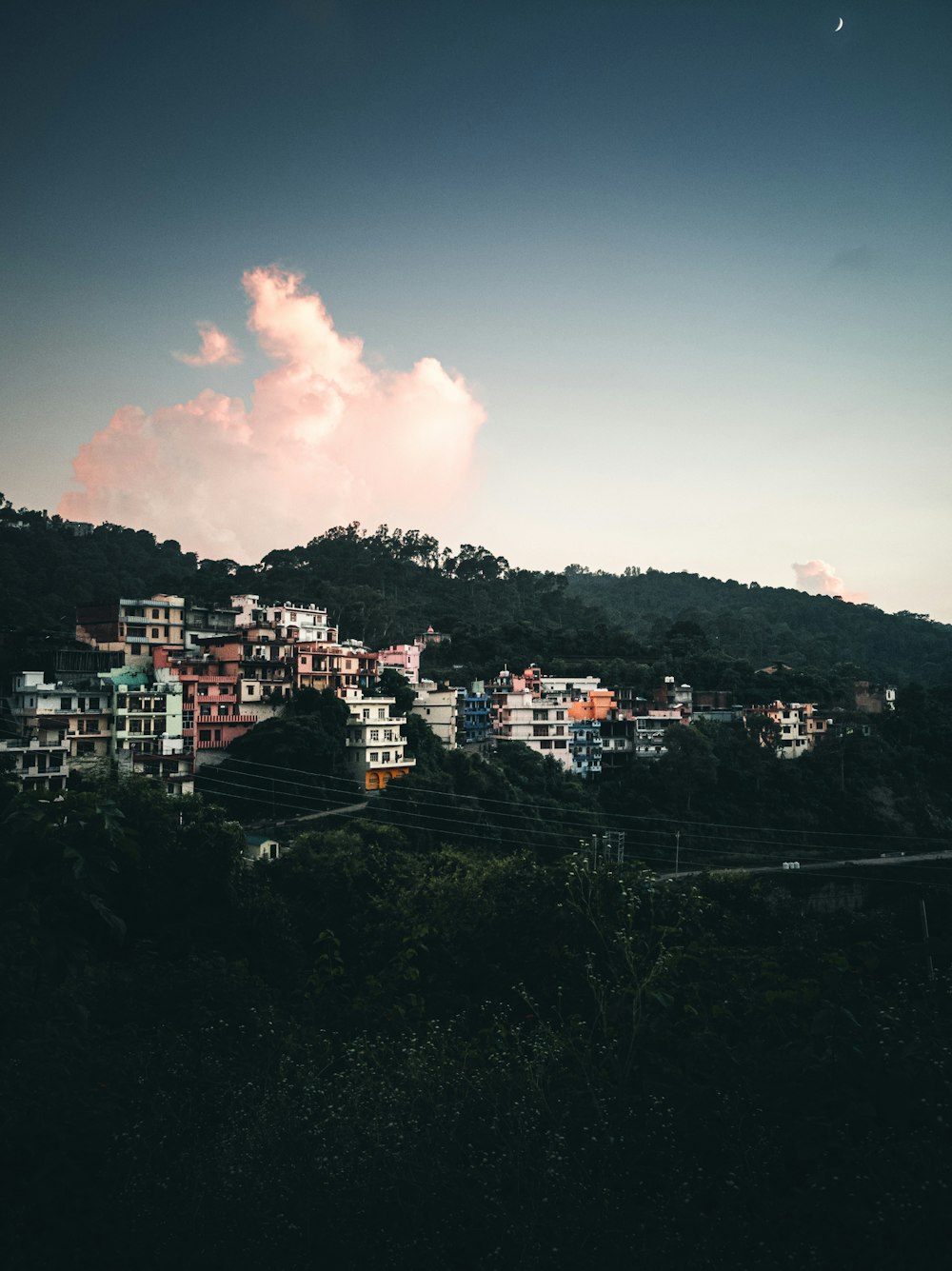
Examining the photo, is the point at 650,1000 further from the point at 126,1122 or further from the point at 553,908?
the point at 126,1122

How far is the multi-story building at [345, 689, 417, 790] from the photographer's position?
31094 millimetres

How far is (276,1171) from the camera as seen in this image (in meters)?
4.89

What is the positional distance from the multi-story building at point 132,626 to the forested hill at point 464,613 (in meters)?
A: 1.51

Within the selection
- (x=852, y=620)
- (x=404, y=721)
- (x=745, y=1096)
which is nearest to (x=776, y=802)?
(x=404, y=721)

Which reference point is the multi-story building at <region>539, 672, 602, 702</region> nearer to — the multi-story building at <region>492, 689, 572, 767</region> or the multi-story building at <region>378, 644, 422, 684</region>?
the multi-story building at <region>492, 689, 572, 767</region>

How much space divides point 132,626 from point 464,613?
33.3 meters

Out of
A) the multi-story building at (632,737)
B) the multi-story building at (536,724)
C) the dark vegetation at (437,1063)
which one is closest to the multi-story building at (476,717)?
the multi-story building at (536,724)

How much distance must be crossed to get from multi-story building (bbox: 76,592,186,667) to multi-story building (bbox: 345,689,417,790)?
8.06 meters

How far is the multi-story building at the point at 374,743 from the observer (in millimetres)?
31094

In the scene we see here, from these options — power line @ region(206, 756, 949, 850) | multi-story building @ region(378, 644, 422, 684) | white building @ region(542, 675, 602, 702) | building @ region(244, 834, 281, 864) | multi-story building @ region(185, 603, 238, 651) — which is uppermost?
multi-story building @ region(185, 603, 238, 651)

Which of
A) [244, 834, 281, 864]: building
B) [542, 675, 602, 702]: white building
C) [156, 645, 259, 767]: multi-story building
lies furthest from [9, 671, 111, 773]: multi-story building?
[542, 675, 602, 702]: white building

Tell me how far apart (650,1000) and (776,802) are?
33780 mm

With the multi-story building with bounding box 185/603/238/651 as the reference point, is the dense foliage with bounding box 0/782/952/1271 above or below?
below

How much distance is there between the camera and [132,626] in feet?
110
